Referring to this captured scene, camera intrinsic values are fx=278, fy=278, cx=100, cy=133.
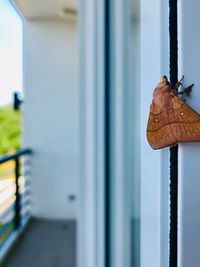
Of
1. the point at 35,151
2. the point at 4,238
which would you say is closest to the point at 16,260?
the point at 4,238

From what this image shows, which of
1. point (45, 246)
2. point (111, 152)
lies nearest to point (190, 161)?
point (111, 152)

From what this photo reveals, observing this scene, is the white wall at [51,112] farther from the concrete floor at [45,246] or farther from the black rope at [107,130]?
the black rope at [107,130]

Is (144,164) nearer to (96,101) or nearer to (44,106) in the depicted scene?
(96,101)

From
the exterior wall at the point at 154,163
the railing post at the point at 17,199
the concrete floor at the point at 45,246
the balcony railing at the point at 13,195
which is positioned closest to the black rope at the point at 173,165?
the exterior wall at the point at 154,163

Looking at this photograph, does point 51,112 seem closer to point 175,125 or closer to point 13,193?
point 13,193

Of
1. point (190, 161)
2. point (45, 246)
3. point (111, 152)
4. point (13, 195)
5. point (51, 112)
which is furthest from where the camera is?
point (51, 112)
